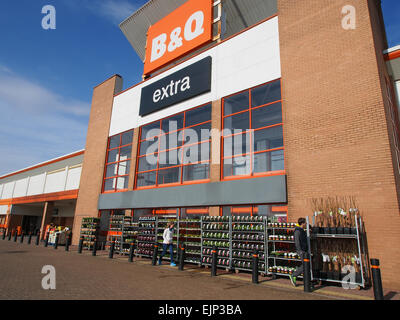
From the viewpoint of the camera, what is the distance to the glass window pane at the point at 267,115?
20875 millimetres

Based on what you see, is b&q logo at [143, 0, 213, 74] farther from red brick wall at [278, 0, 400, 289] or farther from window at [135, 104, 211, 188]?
red brick wall at [278, 0, 400, 289]

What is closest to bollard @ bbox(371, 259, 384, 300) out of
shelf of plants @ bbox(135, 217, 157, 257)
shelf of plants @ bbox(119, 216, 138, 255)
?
shelf of plants @ bbox(135, 217, 157, 257)

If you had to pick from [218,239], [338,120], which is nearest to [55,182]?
[218,239]

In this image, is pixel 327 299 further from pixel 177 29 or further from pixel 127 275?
pixel 177 29

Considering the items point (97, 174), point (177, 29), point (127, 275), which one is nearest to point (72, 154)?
point (97, 174)

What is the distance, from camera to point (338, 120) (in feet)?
30.3

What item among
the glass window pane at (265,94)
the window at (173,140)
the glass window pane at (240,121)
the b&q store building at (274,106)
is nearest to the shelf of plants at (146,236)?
the b&q store building at (274,106)

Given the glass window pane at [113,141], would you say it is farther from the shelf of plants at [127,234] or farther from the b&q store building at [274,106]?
the shelf of plants at [127,234]

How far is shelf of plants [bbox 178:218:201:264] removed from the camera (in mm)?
11230

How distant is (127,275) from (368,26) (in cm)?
1184

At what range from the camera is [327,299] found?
5.95m

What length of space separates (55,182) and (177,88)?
21566 mm

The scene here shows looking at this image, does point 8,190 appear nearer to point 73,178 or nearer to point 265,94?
point 73,178

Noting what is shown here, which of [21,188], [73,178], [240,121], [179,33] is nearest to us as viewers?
[179,33]
